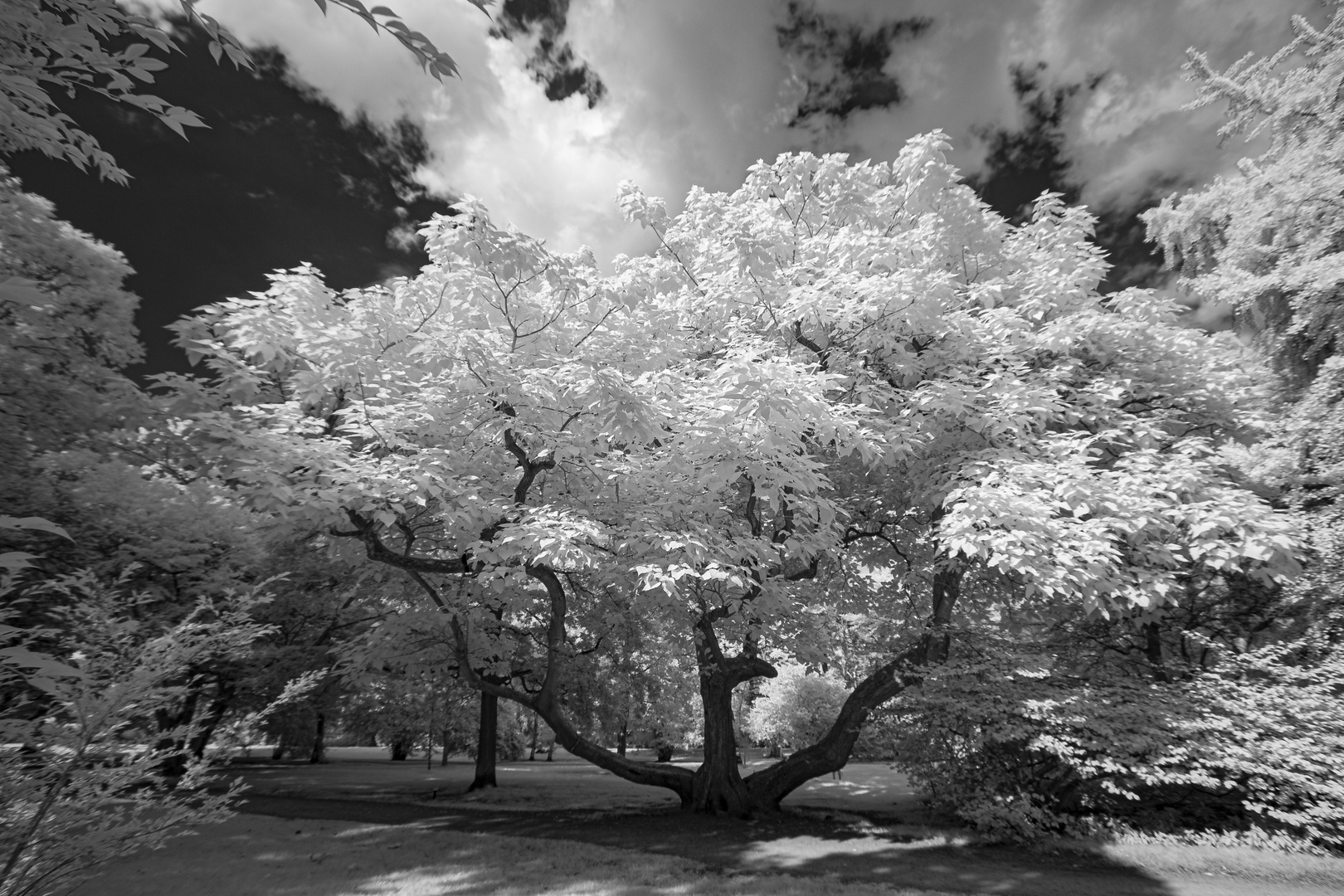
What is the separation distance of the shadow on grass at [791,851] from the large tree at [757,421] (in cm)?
123

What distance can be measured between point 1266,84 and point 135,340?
25048 mm

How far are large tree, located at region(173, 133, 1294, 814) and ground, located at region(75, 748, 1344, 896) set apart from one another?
1980 mm

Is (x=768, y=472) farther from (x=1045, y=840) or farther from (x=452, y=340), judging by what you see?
(x=1045, y=840)

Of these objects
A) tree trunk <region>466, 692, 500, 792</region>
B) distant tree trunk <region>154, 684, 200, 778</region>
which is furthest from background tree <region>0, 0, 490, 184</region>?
tree trunk <region>466, 692, 500, 792</region>

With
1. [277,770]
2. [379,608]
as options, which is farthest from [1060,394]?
[277,770]

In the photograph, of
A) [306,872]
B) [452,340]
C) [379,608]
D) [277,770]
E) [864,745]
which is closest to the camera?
[306,872]

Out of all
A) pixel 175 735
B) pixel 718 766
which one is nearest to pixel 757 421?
pixel 175 735

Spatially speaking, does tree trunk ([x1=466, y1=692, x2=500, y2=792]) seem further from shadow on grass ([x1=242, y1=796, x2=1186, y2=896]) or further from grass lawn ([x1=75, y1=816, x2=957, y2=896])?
grass lawn ([x1=75, y1=816, x2=957, y2=896])

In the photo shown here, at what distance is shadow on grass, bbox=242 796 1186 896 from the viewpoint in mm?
8750

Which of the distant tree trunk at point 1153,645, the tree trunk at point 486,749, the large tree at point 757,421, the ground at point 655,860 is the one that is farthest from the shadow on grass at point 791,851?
the tree trunk at point 486,749

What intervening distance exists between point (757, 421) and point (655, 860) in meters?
6.85

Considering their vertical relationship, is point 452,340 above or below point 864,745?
above

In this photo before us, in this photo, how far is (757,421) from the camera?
352 inches

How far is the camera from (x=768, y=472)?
9.19 m
